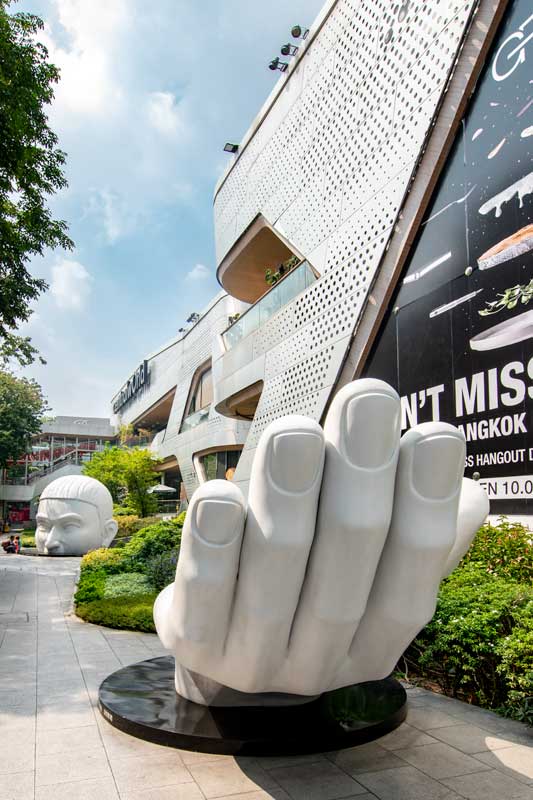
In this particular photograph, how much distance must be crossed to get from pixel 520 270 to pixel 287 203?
353 inches

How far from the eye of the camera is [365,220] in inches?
449

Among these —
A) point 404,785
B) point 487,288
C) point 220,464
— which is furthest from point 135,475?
point 404,785

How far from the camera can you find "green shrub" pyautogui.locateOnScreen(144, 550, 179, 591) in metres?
10.8

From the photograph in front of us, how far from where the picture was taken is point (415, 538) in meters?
3.14

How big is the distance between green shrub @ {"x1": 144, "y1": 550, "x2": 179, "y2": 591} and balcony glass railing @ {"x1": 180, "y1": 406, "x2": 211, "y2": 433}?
1919cm

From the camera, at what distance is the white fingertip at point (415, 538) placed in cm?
303

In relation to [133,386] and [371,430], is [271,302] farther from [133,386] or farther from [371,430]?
[133,386]

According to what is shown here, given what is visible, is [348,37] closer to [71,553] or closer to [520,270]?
[520,270]

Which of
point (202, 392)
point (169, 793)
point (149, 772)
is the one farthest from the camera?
point (202, 392)

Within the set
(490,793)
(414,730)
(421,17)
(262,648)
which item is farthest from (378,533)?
(421,17)

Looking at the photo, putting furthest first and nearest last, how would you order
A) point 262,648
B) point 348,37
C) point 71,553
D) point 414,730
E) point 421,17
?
1. point 71,553
2. point 348,37
3. point 421,17
4. point 414,730
5. point 262,648

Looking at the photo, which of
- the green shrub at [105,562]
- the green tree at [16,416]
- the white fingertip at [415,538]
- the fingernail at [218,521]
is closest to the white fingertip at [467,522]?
the white fingertip at [415,538]

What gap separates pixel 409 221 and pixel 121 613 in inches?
305

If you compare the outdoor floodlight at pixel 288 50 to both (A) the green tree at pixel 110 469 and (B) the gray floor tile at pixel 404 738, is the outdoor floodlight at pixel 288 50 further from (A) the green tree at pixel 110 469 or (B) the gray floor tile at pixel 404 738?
(A) the green tree at pixel 110 469
